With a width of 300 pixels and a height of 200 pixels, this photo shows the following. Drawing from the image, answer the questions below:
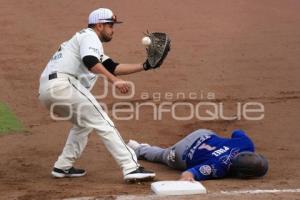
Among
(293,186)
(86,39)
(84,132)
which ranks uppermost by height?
(86,39)

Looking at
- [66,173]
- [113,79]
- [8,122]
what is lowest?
[66,173]

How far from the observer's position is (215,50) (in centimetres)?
1312

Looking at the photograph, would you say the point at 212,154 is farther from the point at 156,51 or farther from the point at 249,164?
the point at 156,51

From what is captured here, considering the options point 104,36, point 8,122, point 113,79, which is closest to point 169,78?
point 8,122

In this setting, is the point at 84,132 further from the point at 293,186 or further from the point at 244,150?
the point at 293,186

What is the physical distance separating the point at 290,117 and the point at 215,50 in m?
3.73

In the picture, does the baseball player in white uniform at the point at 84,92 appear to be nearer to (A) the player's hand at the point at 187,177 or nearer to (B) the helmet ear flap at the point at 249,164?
(A) the player's hand at the point at 187,177

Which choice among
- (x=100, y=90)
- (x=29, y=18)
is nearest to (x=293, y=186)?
(x=100, y=90)

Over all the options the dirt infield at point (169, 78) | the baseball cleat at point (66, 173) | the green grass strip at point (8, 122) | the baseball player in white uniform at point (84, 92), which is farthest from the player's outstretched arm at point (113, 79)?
the green grass strip at point (8, 122)

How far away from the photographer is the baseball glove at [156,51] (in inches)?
280

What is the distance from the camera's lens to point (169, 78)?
11.7 m

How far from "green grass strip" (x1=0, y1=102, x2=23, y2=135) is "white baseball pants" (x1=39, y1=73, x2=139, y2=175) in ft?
7.31

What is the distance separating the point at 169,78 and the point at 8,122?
3211 millimetres

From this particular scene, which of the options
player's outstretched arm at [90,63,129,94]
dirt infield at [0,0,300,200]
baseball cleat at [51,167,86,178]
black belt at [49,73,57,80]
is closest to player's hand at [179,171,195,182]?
dirt infield at [0,0,300,200]
